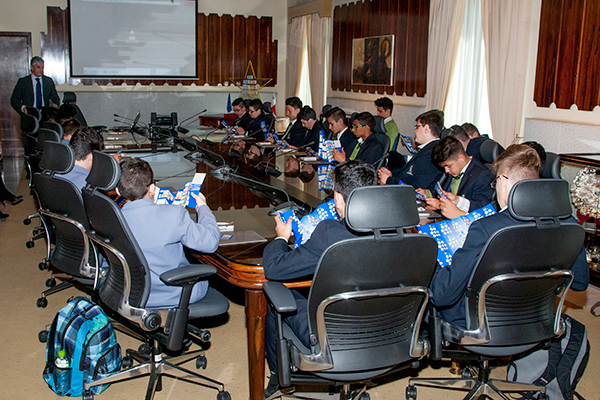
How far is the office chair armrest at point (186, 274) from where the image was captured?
6.56ft

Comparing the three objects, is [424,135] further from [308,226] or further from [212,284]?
[308,226]

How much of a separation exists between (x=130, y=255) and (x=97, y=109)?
28.0 ft

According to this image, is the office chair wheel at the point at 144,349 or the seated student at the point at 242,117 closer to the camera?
the office chair wheel at the point at 144,349

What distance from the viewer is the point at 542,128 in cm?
510

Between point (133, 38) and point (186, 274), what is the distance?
29.5 feet

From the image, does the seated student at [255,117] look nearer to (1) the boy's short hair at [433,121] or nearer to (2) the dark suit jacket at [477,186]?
(1) the boy's short hair at [433,121]

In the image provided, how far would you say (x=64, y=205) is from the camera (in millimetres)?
2664

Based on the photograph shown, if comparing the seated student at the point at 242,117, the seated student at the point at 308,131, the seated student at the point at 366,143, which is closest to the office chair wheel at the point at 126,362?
the seated student at the point at 366,143

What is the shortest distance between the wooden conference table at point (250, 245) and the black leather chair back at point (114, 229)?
0.31m

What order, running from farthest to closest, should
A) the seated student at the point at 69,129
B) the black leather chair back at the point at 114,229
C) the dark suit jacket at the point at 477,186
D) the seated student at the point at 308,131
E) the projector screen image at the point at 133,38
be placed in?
the projector screen image at the point at 133,38 → the seated student at the point at 308,131 → the seated student at the point at 69,129 → the dark suit jacket at the point at 477,186 → the black leather chair back at the point at 114,229

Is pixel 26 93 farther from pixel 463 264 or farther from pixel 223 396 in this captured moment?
pixel 463 264

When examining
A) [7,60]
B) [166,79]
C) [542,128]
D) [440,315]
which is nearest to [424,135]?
[542,128]

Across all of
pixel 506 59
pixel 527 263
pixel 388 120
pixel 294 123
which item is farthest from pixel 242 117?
pixel 527 263

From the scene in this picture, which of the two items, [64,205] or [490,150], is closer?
[64,205]
